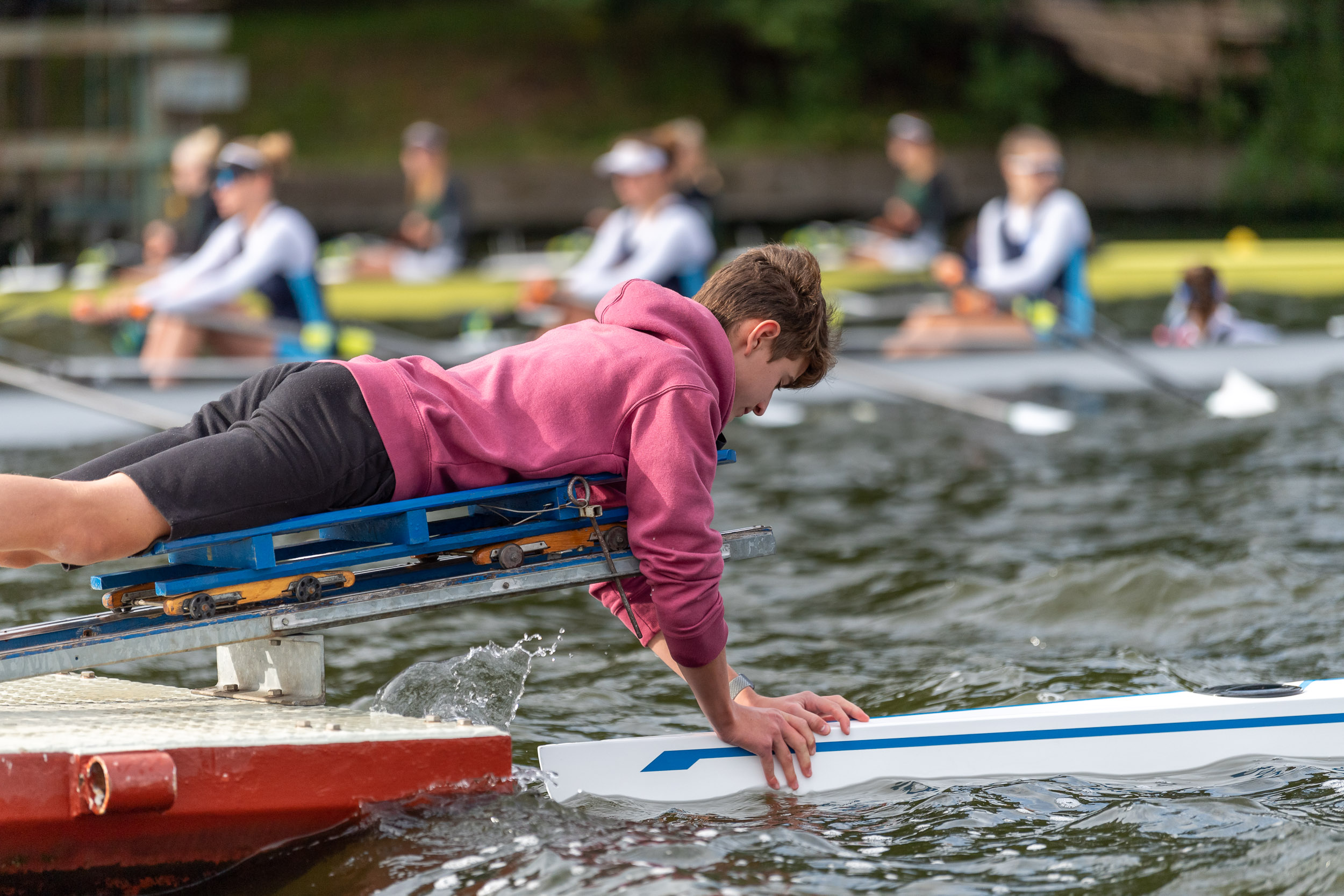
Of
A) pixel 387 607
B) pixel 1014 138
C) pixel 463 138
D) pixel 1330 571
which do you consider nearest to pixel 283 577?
pixel 387 607

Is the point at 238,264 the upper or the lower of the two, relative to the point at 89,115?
Result: lower

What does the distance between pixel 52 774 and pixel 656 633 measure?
1.08 meters

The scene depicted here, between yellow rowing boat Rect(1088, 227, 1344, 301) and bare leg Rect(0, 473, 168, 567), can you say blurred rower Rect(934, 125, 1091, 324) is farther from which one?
bare leg Rect(0, 473, 168, 567)

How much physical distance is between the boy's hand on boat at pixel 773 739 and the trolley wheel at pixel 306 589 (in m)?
0.78

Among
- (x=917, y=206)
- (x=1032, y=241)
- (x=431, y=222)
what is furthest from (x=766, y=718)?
(x=431, y=222)

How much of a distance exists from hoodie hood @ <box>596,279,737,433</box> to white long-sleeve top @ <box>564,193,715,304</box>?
4.93 meters

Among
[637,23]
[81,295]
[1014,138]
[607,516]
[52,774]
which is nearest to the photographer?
[52,774]

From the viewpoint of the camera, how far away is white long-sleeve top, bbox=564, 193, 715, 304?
303 inches

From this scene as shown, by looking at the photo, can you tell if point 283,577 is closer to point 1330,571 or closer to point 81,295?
point 1330,571

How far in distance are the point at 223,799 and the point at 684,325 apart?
1.11 metres

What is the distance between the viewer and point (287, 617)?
100 inches

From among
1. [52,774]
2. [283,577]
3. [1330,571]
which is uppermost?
[283,577]

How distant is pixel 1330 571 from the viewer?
15.5 ft

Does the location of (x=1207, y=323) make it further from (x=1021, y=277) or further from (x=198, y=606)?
(x=198, y=606)
